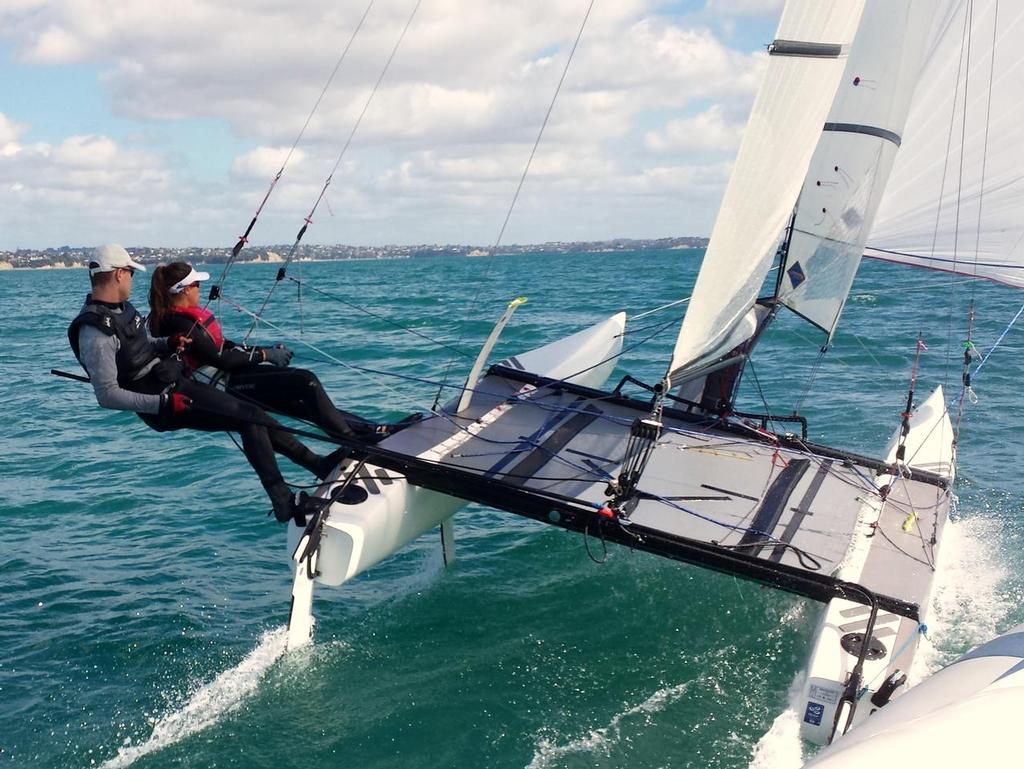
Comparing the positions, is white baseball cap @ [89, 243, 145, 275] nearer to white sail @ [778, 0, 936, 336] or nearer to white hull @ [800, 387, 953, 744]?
white hull @ [800, 387, 953, 744]

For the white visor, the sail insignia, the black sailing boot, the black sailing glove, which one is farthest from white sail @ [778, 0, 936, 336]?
the white visor

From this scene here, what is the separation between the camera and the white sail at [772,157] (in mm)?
4469

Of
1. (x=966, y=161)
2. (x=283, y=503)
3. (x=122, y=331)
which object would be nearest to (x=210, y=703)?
(x=283, y=503)

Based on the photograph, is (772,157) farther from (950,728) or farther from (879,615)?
(950,728)

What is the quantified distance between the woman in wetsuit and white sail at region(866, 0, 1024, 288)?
436 cm

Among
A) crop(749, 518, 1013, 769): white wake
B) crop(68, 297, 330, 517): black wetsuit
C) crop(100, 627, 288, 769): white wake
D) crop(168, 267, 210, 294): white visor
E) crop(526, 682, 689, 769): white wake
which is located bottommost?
crop(100, 627, 288, 769): white wake

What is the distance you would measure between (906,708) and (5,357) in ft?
52.8

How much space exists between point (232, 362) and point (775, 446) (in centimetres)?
301

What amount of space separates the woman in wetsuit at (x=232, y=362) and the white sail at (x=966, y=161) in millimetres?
4362

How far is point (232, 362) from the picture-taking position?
4.68 meters

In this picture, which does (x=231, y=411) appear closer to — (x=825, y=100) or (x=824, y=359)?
(x=825, y=100)

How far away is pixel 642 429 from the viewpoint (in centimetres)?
415

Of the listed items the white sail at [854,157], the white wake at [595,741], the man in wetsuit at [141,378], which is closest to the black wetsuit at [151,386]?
the man in wetsuit at [141,378]

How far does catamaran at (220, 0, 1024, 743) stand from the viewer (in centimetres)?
410
